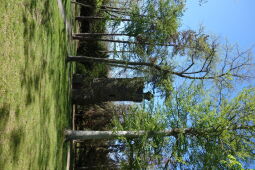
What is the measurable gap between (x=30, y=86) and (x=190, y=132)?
5.93 m

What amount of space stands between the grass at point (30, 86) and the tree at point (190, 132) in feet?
7.22

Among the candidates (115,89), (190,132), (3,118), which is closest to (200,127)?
(190,132)

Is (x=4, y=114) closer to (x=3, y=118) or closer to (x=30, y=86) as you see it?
(x=3, y=118)

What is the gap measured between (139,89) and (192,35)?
4.05m

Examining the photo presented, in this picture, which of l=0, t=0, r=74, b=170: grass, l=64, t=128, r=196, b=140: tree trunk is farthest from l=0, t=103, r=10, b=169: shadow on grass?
l=64, t=128, r=196, b=140: tree trunk

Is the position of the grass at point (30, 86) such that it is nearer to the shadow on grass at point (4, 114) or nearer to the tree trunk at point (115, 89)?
the shadow on grass at point (4, 114)

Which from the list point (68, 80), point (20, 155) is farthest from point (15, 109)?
point (68, 80)

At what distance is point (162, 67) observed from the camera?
1240 centimetres

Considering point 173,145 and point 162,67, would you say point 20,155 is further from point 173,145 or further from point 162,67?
point 162,67

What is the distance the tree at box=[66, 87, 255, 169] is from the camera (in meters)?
9.45

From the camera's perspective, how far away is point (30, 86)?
269 inches

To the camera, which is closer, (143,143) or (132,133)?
(143,143)

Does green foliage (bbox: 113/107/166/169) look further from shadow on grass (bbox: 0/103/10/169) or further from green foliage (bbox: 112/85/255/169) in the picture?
shadow on grass (bbox: 0/103/10/169)

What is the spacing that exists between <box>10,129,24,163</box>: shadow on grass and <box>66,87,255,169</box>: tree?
14.1ft
